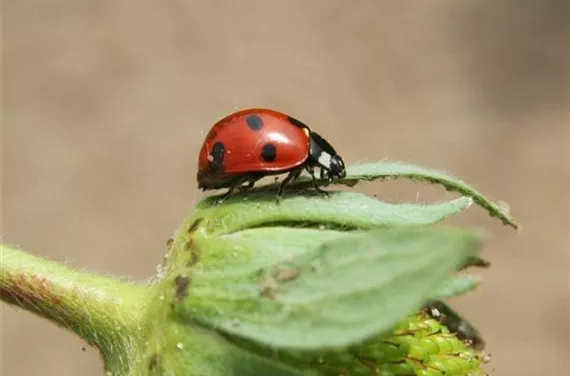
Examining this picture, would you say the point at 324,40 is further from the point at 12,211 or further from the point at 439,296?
the point at 439,296

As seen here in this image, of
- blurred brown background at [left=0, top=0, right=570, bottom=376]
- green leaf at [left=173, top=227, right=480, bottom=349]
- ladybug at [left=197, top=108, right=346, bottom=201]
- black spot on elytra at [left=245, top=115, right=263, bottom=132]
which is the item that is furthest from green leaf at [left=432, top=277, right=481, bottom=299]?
blurred brown background at [left=0, top=0, right=570, bottom=376]

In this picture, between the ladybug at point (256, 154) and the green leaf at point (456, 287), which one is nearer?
the green leaf at point (456, 287)

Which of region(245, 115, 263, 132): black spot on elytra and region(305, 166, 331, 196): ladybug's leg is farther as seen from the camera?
region(245, 115, 263, 132): black spot on elytra

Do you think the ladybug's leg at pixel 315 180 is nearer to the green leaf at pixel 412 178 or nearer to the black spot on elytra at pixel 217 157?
the green leaf at pixel 412 178

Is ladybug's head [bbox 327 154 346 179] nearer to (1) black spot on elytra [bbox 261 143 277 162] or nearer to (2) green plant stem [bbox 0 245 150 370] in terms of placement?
(1) black spot on elytra [bbox 261 143 277 162]

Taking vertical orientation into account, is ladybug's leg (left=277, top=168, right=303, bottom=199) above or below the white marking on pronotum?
below

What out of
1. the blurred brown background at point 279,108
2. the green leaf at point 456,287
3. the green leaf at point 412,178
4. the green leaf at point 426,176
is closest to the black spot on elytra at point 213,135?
the green leaf at point 412,178
